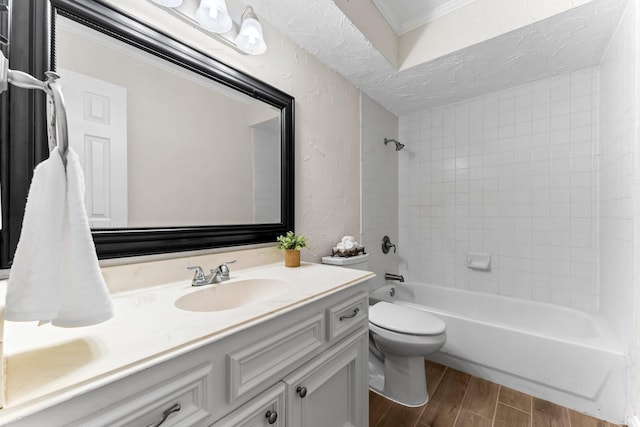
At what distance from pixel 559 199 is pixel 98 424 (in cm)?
275

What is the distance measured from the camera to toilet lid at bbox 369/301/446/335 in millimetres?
1508

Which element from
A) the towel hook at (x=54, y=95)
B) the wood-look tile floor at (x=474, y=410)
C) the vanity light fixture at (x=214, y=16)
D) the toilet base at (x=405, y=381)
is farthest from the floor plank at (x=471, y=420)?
the vanity light fixture at (x=214, y=16)

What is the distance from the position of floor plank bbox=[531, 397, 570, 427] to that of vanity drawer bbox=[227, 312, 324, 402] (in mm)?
1426

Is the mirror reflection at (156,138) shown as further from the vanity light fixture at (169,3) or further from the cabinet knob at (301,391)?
the cabinet knob at (301,391)

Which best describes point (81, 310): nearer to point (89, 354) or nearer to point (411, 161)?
point (89, 354)

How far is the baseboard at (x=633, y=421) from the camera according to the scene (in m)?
1.21

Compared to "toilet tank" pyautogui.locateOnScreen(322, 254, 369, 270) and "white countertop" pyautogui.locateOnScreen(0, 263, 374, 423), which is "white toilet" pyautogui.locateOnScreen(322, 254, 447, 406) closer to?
"toilet tank" pyautogui.locateOnScreen(322, 254, 369, 270)

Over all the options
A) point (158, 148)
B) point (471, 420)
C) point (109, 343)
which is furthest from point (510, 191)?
point (109, 343)

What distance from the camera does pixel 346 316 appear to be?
1043 mm

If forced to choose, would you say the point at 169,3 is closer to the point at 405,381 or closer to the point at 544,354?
the point at 405,381

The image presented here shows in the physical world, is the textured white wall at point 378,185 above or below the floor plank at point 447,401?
above

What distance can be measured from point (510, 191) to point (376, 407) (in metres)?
1.94

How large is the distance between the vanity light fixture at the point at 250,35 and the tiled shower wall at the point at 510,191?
76.0 inches

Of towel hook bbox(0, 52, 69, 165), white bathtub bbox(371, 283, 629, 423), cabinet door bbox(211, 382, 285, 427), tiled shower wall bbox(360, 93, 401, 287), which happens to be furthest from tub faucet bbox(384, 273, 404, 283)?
towel hook bbox(0, 52, 69, 165)
